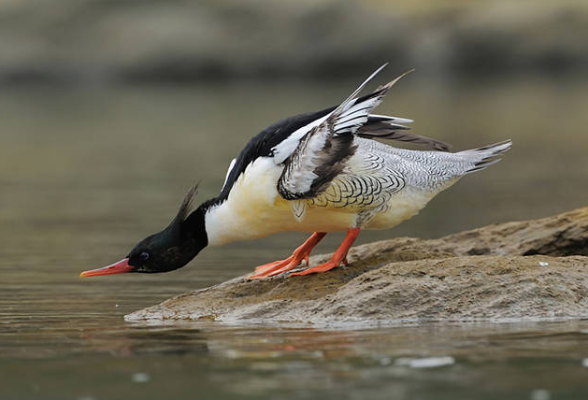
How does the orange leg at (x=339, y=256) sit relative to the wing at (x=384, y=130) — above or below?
below

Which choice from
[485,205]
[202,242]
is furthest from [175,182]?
[202,242]

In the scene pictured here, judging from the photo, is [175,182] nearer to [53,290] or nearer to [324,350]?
[53,290]

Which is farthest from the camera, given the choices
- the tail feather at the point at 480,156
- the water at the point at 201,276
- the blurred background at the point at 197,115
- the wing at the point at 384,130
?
the blurred background at the point at 197,115

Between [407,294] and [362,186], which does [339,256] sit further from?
[407,294]

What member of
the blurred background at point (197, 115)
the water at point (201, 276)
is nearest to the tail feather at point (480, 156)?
the water at point (201, 276)

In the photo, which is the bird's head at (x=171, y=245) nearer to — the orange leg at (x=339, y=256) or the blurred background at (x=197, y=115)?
the blurred background at (x=197, y=115)

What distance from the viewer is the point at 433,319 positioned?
249 inches

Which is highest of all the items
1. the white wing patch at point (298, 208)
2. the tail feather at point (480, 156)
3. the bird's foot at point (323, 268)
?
the tail feather at point (480, 156)

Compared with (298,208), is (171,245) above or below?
below

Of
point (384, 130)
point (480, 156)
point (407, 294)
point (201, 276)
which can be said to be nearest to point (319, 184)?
point (384, 130)

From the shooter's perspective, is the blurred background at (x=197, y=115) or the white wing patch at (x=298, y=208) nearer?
the white wing patch at (x=298, y=208)

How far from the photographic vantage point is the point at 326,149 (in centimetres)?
693

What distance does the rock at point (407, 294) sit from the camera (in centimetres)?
639

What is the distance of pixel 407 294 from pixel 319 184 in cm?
95
